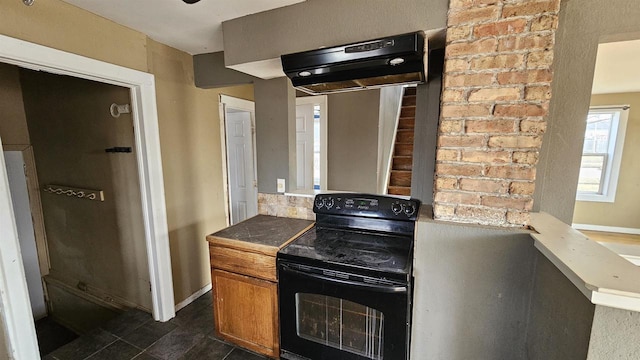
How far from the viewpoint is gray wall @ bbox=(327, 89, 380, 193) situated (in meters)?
3.02

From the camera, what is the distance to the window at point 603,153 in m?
4.54

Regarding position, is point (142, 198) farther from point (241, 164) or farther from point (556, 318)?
point (556, 318)

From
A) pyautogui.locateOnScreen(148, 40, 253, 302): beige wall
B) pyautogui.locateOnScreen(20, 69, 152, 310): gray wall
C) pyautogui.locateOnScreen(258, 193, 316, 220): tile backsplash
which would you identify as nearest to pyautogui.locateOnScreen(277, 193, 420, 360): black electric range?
pyautogui.locateOnScreen(258, 193, 316, 220): tile backsplash

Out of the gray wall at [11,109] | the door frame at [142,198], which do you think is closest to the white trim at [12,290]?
the door frame at [142,198]

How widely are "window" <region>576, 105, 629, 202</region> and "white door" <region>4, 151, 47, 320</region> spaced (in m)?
7.85

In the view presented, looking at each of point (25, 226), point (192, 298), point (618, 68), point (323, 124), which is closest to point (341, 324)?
point (192, 298)

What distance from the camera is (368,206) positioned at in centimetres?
167

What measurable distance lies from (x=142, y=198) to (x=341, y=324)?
1.80 meters

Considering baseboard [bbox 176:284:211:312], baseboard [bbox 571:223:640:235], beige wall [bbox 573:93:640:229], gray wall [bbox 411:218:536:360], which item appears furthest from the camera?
baseboard [bbox 571:223:640:235]

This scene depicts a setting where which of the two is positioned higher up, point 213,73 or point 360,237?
point 213,73

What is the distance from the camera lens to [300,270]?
4.65ft

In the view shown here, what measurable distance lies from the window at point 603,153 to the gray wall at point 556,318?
4997mm

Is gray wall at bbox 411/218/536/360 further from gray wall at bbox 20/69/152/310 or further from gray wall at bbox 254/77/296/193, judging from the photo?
gray wall at bbox 20/69/152/310

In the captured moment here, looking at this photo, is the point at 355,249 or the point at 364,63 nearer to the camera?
the point at 364,63
